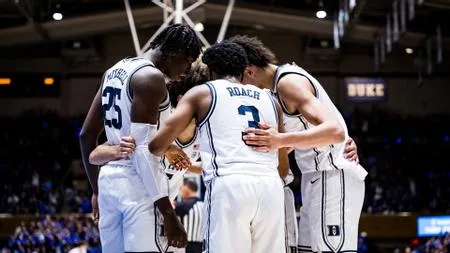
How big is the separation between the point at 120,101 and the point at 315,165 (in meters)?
1.25

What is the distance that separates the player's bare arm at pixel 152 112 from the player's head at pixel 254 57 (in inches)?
26.9

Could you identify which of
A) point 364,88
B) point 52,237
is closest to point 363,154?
point 364,88

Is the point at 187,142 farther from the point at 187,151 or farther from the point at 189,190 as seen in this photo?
the point at 189,190

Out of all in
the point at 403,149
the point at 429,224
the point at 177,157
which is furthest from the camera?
the point at 403,149

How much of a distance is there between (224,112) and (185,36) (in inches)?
19.7

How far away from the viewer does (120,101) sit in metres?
4.46

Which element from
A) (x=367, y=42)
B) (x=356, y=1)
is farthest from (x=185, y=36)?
(x=367, y=42)

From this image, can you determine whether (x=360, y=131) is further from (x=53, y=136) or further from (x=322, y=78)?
(x=53, y=136)

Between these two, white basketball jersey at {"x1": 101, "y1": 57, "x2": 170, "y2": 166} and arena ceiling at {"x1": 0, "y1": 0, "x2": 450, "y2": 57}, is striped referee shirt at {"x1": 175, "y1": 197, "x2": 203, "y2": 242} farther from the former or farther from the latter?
arena ceiling at {"x1": 0, "y1": 0, "x2": 450, "y2": 57}

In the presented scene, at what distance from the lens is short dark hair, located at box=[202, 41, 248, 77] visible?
447 centimetres

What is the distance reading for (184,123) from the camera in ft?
14.2

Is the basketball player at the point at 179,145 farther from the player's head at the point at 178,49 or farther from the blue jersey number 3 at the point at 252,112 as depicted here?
the blue jersey number 3 at the point at 252,112

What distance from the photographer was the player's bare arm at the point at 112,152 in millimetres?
4375

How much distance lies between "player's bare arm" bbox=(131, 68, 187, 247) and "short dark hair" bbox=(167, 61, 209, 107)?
2.16 feet
